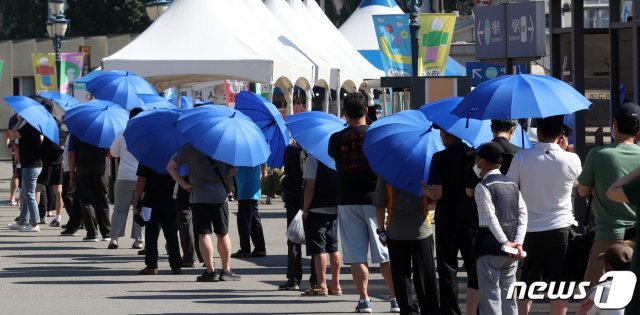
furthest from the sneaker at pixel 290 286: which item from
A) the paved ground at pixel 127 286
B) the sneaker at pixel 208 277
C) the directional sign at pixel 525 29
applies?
the directional sign at pixel 525 29

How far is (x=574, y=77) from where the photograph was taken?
16.6m

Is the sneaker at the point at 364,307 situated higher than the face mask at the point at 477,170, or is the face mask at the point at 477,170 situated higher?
the face mask at the point at 477,170

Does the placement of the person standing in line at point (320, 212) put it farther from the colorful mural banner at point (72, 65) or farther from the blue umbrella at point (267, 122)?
the colorful mural banner at point (72, 65)

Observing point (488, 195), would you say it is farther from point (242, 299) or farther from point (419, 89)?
point (419, 89)

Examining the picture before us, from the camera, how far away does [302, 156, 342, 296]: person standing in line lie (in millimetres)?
13055

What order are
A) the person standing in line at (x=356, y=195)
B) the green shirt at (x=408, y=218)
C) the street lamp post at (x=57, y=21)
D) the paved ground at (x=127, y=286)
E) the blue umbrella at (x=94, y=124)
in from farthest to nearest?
1. the street lamp post at (x=57, y=21)
2. the blue umbrella at (x=94, y=124)
3. the paved ground at (x=127, y=286)
4. the person standing in line at (x=356, y=195)
5. the green shirt at (x=408, y=218)

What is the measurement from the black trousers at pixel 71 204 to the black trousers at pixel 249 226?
3.33 meters

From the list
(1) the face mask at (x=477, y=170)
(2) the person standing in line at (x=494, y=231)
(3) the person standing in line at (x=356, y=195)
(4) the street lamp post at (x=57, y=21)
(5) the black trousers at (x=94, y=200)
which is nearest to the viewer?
(2) the person standing in line at (x=494, y=231)

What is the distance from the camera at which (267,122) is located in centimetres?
1571

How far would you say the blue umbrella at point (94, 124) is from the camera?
18.3 meters

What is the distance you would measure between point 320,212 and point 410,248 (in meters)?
2.11

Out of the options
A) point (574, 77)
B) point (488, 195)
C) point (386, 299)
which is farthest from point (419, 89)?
point (488, 195)

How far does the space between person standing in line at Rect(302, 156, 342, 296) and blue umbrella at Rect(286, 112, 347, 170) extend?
0.20 metres

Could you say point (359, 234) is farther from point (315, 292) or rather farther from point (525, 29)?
point (525, 29)
